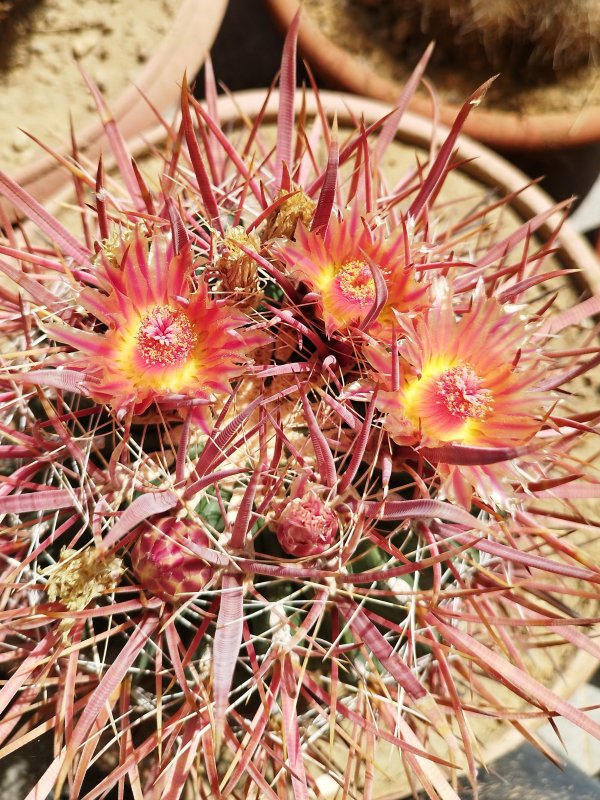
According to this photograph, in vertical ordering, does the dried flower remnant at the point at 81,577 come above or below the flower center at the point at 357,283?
below

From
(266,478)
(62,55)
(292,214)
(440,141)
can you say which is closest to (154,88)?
(62,55)

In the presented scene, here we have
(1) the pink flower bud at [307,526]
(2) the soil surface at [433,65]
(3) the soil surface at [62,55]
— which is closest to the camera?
(1) the pink flower bud at [307,526]

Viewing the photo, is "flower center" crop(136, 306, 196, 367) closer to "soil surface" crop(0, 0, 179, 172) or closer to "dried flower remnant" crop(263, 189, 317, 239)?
"dried flower remnant" crop(263, 189, 317, 239)

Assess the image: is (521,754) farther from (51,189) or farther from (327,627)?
(51,189)

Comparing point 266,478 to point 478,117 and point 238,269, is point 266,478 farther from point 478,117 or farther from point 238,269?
point 478,117

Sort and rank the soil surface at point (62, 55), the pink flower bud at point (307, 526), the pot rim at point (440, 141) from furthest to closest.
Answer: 1. the soil surface at point (62, 55)
2. the pot rim at point (440, 141)
3. the pink flower bud at point (307, 526)

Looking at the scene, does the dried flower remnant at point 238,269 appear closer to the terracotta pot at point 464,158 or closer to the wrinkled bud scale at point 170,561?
the wrinkled bud scale at point 170,561

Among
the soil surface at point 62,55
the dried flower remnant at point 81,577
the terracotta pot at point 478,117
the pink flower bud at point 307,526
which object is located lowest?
the dried flower remnant at point 81,577

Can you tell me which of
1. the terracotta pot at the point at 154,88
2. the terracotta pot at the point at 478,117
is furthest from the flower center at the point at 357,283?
the terracotta pot at the point at 478,117
